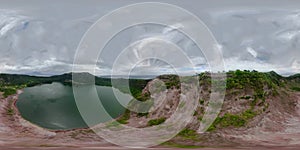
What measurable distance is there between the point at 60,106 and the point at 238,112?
38619 millimetres

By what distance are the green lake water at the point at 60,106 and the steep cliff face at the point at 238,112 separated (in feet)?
15.5

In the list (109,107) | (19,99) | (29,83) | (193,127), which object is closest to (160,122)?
(193,127)

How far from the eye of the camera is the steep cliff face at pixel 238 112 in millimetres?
67250

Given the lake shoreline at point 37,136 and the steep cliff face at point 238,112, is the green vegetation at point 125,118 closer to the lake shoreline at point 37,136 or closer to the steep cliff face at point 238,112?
the steep cliff face at point 238,112

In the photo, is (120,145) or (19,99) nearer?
(120,145)

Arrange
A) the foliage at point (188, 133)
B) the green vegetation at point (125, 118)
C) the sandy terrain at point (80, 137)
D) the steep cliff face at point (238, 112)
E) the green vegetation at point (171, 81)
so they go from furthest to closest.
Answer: the green vegetation at point (171, 81)
the green vegetation at point (125, 118)
the foliage at point (188, 133)
the steep cliff face at point (238, 112)
the sandy terrain at point (80, 137)

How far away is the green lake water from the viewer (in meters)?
77.4

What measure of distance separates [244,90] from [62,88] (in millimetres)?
49458

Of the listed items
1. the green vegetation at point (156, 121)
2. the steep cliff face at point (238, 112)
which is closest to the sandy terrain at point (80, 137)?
the steep cliff face at point (238, 112)

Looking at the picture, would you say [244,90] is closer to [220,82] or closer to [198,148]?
[220,82]

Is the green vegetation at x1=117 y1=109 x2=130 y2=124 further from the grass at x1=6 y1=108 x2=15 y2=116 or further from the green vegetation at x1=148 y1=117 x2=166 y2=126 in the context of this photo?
the grass at x1=6 y1=108 x2=15 y2=116

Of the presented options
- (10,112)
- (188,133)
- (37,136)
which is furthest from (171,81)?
(10,112)

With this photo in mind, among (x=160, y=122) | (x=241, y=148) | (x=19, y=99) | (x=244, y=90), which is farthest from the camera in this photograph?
(x=19, y=99)

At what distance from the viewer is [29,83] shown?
124 metres
